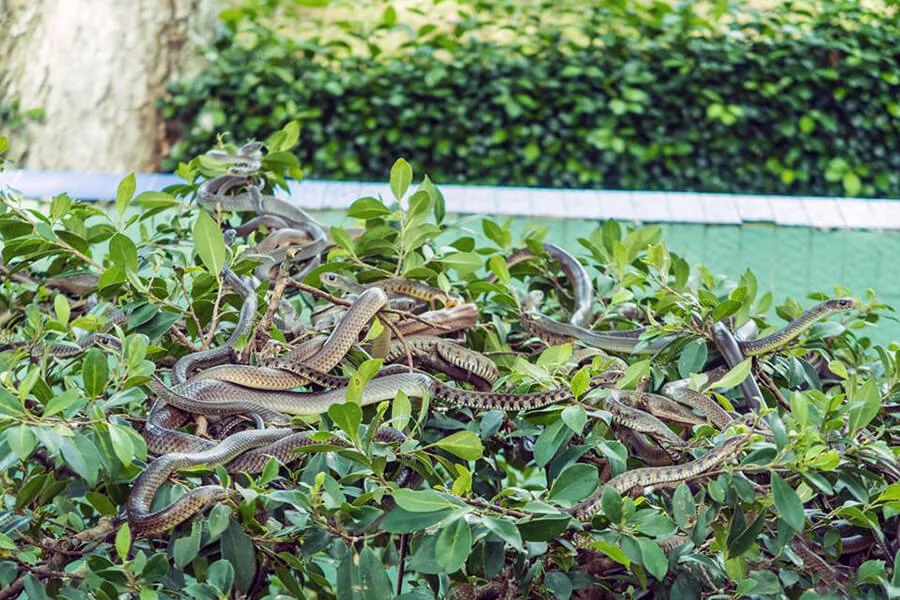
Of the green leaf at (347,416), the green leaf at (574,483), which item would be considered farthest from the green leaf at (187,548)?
the green leaf at (574,483)

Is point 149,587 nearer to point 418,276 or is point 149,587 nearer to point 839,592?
point 418,276

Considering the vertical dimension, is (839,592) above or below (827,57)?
above

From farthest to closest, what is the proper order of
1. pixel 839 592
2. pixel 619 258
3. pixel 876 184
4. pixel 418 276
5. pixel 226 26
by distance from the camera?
pixel 226 26, pixel 876 184, pixel 619 258, pixel 418 276, pixel 839 592

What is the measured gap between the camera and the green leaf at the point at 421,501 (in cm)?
132

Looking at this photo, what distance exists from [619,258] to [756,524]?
2.57 feet

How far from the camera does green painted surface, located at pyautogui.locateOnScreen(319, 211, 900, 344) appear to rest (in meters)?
3.96

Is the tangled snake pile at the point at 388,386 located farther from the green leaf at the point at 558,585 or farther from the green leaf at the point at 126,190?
the green leaf at the point at 126,190

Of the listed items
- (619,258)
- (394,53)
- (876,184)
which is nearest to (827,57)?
(876,184)

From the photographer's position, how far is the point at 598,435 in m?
1.61

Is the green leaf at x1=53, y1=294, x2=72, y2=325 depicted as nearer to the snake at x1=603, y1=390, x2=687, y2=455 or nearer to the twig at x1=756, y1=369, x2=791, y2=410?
the snake at x1=603, y1=390, x2=687, y2=455

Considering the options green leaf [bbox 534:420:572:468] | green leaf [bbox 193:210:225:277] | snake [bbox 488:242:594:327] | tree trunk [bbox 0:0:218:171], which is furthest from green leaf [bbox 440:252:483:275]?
tree trunk [bbox 0:0:218:171]

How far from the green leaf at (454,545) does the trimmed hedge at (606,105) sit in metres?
6.03

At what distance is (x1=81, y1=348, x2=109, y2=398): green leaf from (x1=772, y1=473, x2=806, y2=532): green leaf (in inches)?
32.4

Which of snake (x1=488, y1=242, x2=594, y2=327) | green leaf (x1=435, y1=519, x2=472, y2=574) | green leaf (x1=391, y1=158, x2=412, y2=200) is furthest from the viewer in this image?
snake (x1=488, y1=242, x2=594, y2=327)
